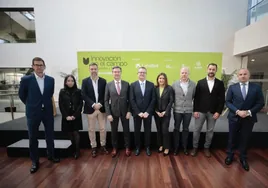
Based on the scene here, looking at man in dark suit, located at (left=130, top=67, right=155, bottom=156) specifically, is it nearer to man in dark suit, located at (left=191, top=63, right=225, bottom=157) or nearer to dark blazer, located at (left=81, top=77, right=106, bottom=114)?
dark blazer, located at (left=81, top=77, right=106, bottom=114)

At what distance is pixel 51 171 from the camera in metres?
2.17

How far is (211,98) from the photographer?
7.84 ft

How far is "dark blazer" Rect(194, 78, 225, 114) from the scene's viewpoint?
2389 mm

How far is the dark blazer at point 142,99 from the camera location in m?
2.46

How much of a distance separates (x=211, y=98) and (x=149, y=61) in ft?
12.6

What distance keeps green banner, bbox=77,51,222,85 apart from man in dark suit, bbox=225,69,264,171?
3687 millimetres

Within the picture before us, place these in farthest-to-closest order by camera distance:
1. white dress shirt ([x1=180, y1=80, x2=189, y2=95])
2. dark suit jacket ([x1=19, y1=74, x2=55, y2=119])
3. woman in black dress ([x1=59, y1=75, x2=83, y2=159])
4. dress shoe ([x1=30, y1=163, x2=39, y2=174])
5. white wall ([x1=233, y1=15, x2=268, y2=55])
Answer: white wall ([x1=233, y1=15, x2=268, y2=55]) < white dress shirt ([x1=180, y1=80, x2=189, y2=95]) < woman in black dress ([x1=59, y1=75, x2=83, y2=159]) < dress shoe ([x1=30, y1=163, x2=39, y2=174]) < dark suit jacket ([x1=19, y1=74, x2=55, y2=119])

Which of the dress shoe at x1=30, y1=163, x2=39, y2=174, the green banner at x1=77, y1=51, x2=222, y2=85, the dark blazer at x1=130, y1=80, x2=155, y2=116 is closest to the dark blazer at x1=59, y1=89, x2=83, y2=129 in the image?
the dress shoe at x1=30, y1=163, x2=39, y2=174

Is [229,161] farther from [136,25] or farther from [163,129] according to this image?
[136,25]

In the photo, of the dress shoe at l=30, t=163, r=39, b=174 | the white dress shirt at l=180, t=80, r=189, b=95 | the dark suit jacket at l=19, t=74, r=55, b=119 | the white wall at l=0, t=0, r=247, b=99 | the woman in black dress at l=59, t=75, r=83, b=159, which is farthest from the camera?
the white wall at l=0, t=0, r=247, b=99

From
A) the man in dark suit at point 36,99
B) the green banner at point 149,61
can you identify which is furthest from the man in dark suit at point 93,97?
the green banner at point 149,61

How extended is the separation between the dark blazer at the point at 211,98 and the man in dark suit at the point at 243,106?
0.49 ft

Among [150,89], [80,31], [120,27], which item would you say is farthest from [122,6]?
[150,89]

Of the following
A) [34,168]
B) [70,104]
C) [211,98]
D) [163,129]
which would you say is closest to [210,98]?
[211,98]
